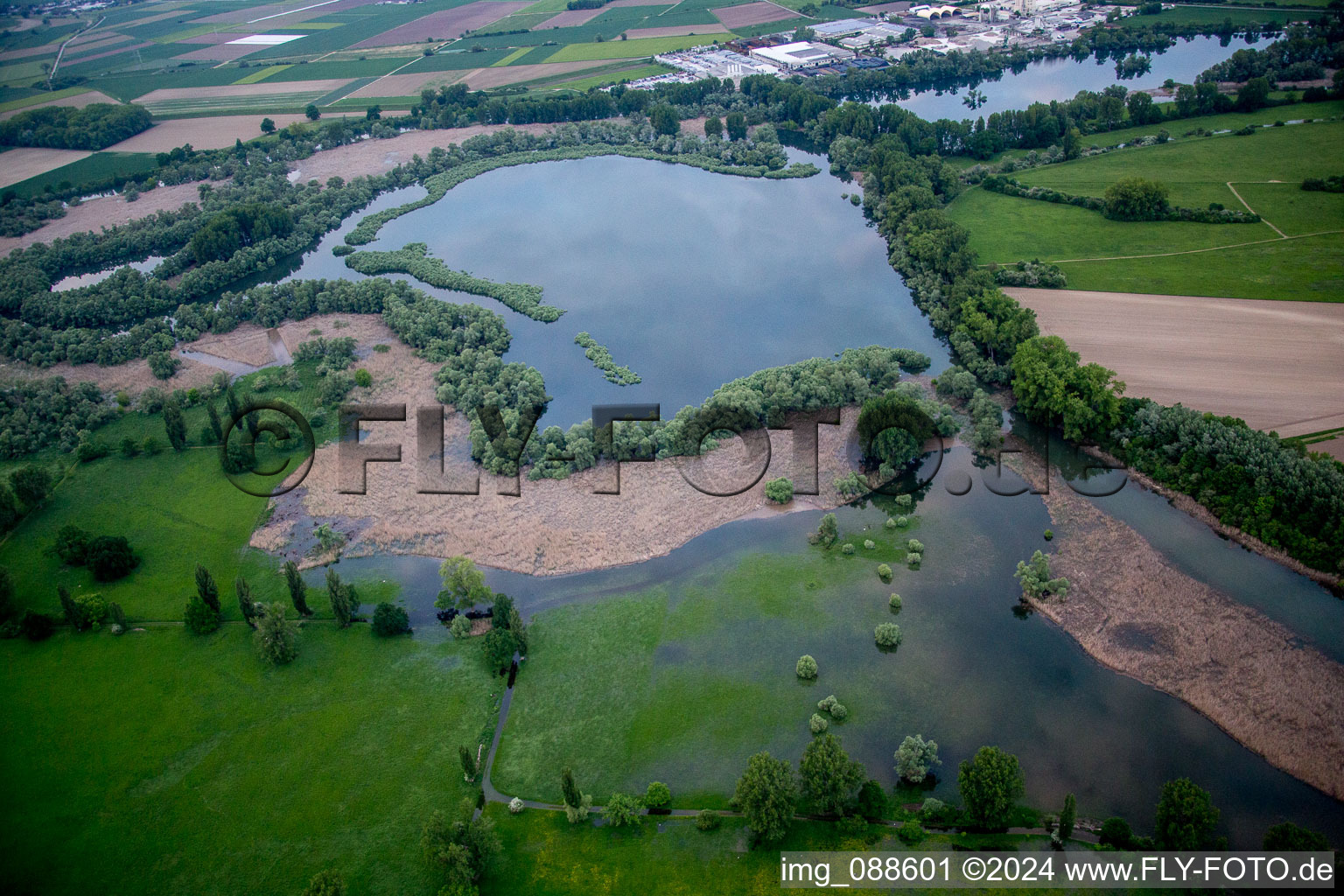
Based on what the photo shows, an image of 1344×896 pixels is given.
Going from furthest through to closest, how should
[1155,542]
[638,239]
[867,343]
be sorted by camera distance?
Answer: [638,239] → [867,343] → [1155,542]

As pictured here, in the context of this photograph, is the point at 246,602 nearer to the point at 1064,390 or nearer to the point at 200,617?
the point at 200,617

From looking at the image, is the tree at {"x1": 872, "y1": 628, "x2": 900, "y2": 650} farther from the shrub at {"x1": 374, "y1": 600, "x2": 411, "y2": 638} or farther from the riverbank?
the shrub at {"x1": 374, "y1": 600, "x2": 411, "y2": 638}

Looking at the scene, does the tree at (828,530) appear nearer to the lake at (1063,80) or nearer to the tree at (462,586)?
the tree at (462,586)

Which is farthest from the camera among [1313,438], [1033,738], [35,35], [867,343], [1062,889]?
[35,35]

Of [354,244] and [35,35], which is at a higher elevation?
[35,35]

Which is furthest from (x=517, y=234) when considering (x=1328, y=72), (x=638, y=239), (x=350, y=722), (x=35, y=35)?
(x=35, y=35)

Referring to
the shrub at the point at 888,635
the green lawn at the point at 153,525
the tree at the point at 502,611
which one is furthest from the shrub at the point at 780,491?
the green lawn at the point at 153,525

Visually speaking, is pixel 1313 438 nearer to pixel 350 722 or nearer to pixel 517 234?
pixel 350 722

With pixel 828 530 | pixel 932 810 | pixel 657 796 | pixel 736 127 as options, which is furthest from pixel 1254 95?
pixel 657 796
